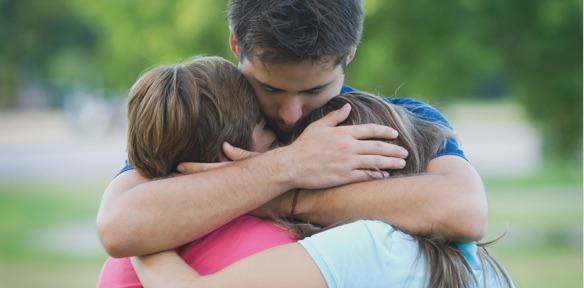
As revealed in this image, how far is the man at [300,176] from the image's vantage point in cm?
301

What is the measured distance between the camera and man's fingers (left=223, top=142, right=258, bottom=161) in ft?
10.4

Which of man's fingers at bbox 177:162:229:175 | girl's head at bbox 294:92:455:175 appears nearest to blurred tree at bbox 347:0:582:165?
girl's head at bbox 294:92:455:175

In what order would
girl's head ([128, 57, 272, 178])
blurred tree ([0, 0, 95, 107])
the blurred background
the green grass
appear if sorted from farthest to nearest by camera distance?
blurred tree ([0, 0, 95, 107]) → the green grass → the blurred background → girl's head ([128, 57, 272, 178])

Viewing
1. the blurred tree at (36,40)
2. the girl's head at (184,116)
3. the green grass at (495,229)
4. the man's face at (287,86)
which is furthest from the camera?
the blurred tree at (36,40)

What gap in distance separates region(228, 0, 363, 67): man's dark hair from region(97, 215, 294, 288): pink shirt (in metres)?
0.59

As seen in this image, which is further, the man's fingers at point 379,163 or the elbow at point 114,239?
the man's fingers at point 379,163

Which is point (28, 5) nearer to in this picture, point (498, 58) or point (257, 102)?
point (498, 58)

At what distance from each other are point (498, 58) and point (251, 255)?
1034 centimetres

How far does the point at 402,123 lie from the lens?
322 cm

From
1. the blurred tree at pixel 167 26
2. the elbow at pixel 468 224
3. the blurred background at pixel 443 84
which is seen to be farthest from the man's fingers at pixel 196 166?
the blurred tree at pixel 167 26

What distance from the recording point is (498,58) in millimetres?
12719

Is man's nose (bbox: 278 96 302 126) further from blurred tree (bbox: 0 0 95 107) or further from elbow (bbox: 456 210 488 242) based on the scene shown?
blurred tree (bbox: 0 0 95 107)

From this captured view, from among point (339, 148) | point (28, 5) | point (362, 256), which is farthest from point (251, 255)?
point (28, 5)

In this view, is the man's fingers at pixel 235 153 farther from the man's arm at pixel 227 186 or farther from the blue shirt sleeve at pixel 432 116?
the blue shirt sleeve at pixel 432 116
